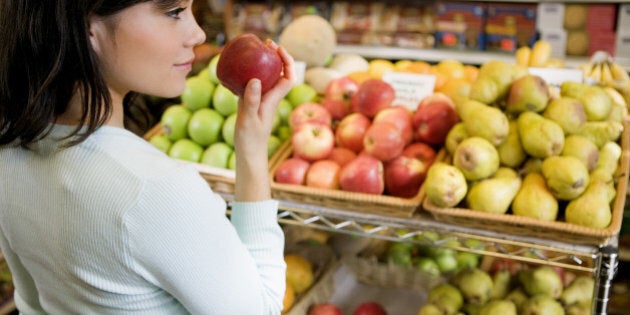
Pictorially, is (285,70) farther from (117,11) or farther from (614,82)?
(614,82)

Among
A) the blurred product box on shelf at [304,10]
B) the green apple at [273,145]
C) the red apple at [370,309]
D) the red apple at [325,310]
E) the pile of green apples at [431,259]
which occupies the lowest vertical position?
the red apple at [370,309]

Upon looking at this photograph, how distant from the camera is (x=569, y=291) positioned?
5.24 ft

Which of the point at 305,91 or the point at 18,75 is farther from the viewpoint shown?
the point at 305,91

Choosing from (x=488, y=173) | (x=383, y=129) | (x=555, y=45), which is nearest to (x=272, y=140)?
(x=383, y=129)

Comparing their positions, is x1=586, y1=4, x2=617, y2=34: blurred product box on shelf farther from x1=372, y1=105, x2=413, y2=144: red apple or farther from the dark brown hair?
the dark brown hair

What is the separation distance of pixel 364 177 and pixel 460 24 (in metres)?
2.39

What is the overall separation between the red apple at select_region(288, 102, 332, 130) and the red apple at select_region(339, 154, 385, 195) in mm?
237

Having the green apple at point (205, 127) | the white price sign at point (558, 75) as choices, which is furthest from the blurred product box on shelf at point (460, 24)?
the green apple at point (205, 127)

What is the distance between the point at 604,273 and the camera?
1227 mm

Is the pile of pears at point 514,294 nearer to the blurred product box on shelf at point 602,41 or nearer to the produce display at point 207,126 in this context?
the produce display at point 207,126

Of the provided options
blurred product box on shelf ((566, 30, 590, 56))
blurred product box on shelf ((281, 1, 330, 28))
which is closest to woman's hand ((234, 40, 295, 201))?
blurred product box on shelf ((566, 30, 590, 56))

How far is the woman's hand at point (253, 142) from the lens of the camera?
3.27 ft

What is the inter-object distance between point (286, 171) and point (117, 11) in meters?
0.82

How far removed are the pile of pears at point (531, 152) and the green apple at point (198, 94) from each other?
77cm
